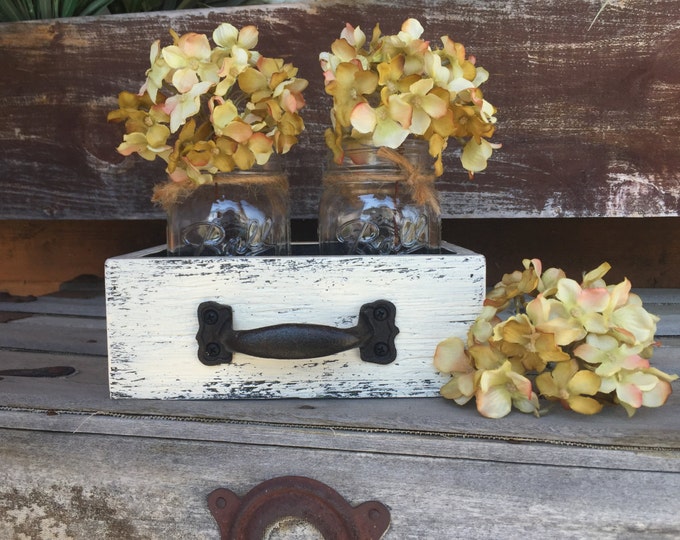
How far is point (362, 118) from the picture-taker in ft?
2.27

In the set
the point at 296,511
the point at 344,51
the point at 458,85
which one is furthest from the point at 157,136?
the point at 296,511

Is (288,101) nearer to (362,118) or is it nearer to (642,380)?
(362,118)

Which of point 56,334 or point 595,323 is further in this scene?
point 56,334

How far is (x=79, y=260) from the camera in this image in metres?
1.60

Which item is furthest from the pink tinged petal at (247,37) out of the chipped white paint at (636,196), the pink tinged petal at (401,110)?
the chipped white paint at (636,196)

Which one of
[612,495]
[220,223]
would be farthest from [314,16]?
[612,495]

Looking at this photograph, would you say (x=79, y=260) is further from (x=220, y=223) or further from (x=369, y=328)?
(x=369, y=328)

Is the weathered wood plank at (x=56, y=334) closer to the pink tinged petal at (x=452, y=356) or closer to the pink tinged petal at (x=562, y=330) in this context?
the pink tinged petal at (x=452, y=356)

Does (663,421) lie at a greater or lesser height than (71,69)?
lesser

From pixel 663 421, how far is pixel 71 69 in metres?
1.10

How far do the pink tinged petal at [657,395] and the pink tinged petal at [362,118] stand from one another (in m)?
0.41

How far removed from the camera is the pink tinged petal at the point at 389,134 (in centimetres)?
71

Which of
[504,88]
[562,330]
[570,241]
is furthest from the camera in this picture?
[570,241]

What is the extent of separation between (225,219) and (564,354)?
43 cm
